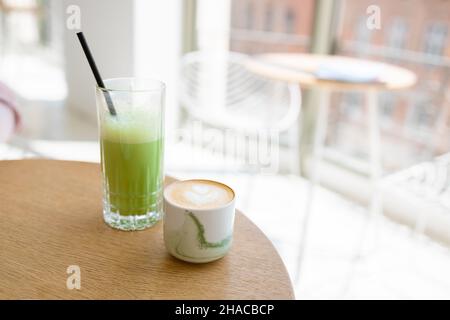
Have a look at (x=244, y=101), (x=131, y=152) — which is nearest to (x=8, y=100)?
(x=131, y=152)

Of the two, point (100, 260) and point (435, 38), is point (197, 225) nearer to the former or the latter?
point (100, 260)

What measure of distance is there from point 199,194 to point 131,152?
127 mm

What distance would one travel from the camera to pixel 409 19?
2227 millimetres

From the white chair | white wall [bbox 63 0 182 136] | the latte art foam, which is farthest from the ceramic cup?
white wall [bbox 63 0 182 136]

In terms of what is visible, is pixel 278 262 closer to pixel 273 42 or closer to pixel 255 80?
pixel 255 80

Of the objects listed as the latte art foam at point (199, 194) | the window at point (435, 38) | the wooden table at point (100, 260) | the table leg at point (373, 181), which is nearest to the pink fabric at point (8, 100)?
the wooden table at point (100, 260)

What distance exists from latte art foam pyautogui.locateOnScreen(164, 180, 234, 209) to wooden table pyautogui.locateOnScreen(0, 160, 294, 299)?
0.08m

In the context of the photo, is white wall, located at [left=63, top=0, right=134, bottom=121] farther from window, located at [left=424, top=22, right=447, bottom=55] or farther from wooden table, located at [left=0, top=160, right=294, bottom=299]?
wooden table, located at [left=0, top=160, right=294, bottom=299]

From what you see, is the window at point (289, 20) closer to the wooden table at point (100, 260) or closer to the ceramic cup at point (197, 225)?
the wooden table at point (100, 260)

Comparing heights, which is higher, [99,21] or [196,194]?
[99,21]

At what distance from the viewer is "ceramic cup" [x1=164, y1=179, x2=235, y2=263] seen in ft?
2.05

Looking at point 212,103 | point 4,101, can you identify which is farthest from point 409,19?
point 4,101

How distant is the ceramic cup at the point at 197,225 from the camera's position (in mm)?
624

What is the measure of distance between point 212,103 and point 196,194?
2.28m
